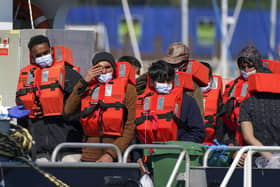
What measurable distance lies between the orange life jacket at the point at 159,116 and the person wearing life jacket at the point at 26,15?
2.50 metres

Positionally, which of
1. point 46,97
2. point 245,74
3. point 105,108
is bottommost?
point 105,108

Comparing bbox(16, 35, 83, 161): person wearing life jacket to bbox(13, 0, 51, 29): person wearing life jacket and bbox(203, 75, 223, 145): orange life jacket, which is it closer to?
bbox(203, 75, 223, 145): orange life jacket

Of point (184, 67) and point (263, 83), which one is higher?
point (184, 67)

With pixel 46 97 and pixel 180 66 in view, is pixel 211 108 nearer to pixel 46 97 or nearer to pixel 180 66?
pixel 180 66

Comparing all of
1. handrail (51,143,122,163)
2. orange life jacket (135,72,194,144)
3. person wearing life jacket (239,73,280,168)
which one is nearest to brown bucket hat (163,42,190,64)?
orange life jacket (135,72,194,144)

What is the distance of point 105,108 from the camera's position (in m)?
8.38

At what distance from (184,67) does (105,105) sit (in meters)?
1.28

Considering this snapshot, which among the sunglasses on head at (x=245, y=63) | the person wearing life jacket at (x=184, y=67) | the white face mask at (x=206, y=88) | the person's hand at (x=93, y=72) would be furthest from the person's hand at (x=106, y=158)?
the white face mask at (x=206, y=88)

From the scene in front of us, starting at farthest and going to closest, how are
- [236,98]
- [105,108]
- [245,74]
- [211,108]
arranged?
1. [211,108]
2. [236,98]
3. [245,74]
4. [105,108]

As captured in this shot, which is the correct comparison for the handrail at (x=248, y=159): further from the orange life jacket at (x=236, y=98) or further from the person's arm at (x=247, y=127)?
the orange life jacket at (x=236, y=98)

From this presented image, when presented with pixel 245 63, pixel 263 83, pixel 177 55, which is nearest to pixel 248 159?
pixel 263 83

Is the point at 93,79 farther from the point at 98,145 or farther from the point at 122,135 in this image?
the point at 98,145

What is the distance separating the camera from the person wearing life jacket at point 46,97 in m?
8.49

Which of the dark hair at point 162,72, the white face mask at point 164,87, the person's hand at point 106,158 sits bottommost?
the person's hand at point 106,158
